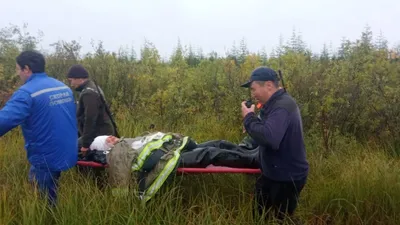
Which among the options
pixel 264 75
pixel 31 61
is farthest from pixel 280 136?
pixel 31 61

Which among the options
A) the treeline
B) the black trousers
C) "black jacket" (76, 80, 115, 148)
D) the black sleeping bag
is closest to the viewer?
the black trousers

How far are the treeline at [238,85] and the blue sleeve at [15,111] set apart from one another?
397 centimetres

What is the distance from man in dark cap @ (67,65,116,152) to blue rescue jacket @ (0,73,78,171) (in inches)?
29.3

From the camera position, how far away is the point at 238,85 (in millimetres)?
8258

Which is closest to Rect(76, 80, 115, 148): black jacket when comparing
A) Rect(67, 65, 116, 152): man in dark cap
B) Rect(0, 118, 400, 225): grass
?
Rect(67, 65, 116, 152): man in dark cap

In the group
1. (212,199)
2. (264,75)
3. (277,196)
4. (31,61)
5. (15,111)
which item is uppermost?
(31,61)

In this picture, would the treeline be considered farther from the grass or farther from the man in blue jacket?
the man in blue jacket

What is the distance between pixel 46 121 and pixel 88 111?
3.49 ft

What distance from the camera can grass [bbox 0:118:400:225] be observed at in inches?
148

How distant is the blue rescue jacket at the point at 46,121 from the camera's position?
13.2 feet

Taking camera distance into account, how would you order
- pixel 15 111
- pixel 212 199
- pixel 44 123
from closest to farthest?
pixel 15 111
pixel 44 123
pixel 212 199

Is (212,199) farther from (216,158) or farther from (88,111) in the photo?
(88,111)

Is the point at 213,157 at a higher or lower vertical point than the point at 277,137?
lower

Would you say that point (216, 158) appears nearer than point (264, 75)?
No
